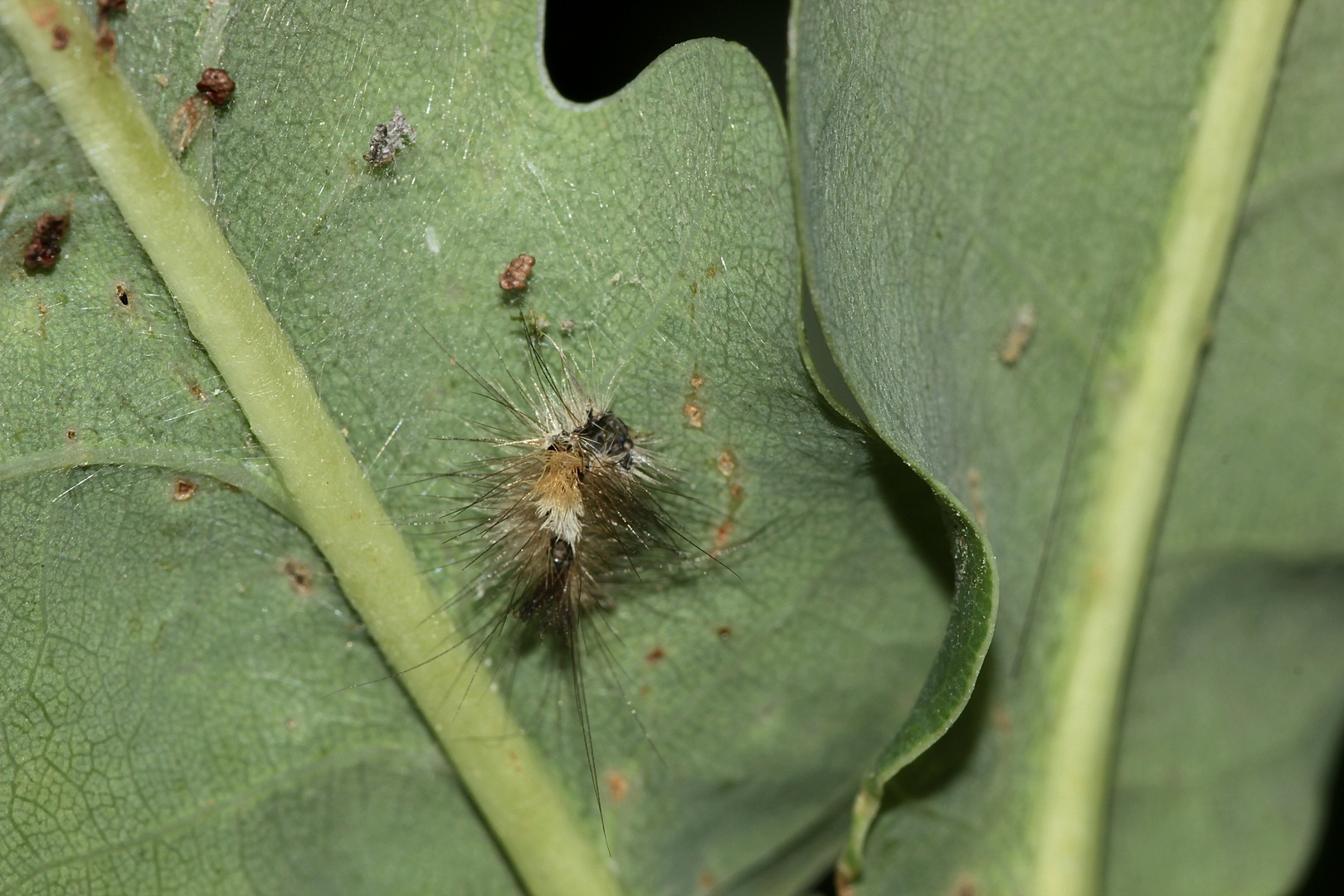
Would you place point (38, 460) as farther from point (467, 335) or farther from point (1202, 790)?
point (1202, 790)

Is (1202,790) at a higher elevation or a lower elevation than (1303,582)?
lower

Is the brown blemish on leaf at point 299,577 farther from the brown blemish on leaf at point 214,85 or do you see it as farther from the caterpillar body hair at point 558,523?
the brown blemish on leaf at point 214,85

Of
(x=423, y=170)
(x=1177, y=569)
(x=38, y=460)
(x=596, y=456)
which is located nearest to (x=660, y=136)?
(x=423, y=170)

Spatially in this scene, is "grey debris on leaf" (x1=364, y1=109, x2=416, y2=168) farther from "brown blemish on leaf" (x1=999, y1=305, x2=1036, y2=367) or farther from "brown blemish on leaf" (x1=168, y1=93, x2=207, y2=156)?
"brown blemish on leaf" (x1=999, y1=305, x2=1036, y2=367)

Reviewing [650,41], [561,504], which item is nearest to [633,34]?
[650,41]

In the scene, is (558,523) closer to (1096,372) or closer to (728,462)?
(728,462)

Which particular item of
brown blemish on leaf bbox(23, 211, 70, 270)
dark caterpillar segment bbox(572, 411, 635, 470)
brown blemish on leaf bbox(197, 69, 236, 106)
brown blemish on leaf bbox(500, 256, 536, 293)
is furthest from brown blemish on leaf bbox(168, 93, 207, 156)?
dark caterpillar segment bbox(572, 411, 635, 470)

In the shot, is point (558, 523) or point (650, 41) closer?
point (558, 523)
